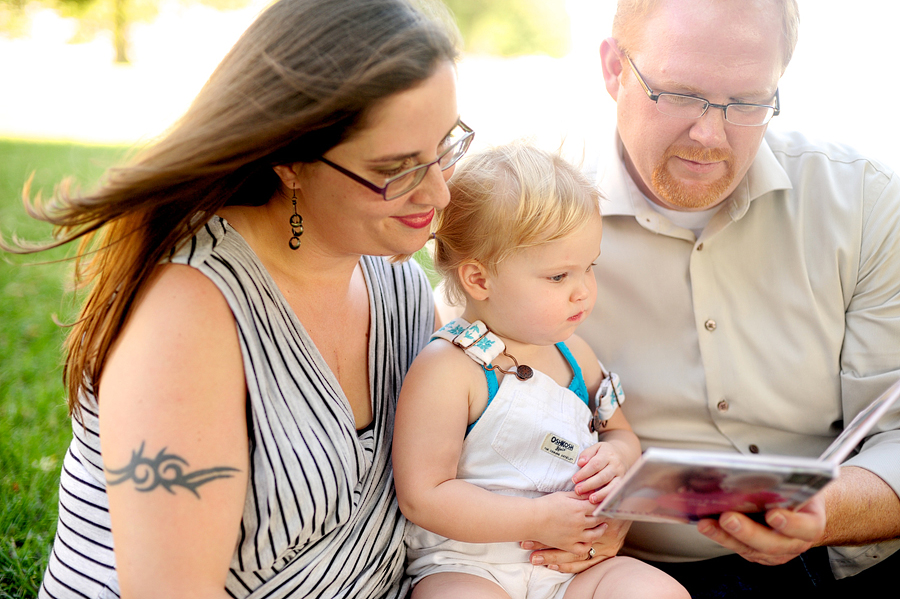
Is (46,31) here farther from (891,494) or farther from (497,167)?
(891,494)

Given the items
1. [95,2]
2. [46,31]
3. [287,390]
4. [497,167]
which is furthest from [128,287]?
[46,31]

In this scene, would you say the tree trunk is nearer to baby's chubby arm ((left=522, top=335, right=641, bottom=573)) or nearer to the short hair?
the short hair

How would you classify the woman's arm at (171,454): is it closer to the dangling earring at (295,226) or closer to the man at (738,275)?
the dangling earring at (295,226)

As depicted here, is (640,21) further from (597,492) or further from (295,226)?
(597,492)

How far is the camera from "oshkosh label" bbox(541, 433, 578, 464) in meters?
2.19

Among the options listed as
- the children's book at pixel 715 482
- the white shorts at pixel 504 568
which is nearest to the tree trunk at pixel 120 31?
the white shorts at pixel 504 568

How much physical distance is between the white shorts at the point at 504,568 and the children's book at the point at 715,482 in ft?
1.52

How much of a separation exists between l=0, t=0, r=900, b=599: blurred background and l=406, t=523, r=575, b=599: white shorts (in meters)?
1.31

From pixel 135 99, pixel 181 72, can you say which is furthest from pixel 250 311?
pixel 135 99

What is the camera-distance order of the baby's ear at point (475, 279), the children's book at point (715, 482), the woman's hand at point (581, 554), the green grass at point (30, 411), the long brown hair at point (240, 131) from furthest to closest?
the green grass at point (30, 411) → the baby's ear at point (475, 279) → the woman's hand at point (581, 554) → the long brown hair at point (240, 131) → the children's book at point (715, 482)

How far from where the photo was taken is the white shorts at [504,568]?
214 cm

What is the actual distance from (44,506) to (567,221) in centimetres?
246

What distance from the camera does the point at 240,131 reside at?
169 centimetres

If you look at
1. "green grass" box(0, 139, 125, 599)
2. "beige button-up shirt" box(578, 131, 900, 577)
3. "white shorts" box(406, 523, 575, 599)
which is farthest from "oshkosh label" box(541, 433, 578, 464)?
"green grass" box(0, 139, 125, 599)
